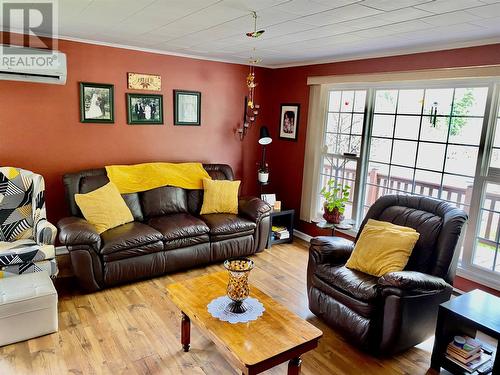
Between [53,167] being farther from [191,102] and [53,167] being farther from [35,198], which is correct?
[191,102]

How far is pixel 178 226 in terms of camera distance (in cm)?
377

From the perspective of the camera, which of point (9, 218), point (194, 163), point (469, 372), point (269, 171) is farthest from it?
point (269, 171)

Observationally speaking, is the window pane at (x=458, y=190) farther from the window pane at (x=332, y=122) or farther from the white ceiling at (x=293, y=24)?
the window pane at (x=332, y=122)

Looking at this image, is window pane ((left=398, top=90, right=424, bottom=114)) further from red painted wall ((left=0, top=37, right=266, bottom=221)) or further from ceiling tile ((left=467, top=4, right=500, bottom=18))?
red painted wall ((left=0, top=37, right=266, bottom=221))

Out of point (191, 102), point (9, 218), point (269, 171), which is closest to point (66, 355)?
point (9, 218)

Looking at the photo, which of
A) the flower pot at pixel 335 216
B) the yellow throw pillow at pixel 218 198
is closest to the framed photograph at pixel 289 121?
the yellow throw pillow at pixel 218 198

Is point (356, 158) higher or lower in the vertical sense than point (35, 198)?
higher

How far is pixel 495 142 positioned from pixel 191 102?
10.9 ft

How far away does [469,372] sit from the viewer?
2.37 meters

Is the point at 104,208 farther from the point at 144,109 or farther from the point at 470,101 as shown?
the point at 470,101

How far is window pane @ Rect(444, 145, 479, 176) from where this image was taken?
3.31m

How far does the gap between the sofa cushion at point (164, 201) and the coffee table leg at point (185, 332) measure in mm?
1775

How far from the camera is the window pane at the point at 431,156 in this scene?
3555 millimetres

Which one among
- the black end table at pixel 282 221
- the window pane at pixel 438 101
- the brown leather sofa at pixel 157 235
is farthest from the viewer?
the black end table at pixel 282 221
